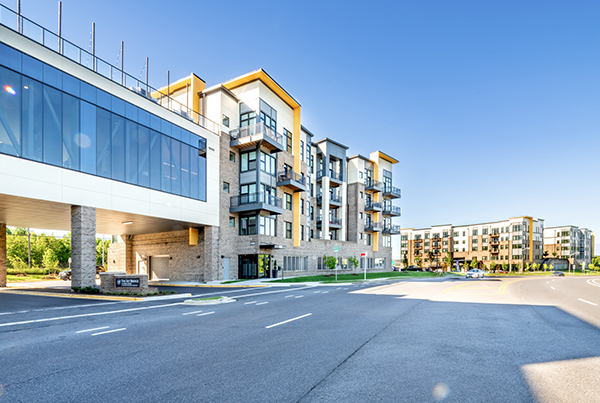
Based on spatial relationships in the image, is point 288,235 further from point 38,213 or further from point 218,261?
point 38,213

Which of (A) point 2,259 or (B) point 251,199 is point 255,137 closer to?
(B) point 251,199

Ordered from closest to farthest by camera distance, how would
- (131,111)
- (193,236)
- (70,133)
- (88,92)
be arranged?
(70,133)
(88,92)
(131,111)
(193,236)

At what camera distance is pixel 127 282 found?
1945cm

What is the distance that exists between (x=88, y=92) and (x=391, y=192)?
178ft

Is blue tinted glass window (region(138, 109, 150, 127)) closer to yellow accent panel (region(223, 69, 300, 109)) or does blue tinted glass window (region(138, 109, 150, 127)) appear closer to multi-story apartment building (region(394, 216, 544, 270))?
yellow accent panel (region(223, 69, 300, 109))

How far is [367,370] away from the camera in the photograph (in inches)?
221

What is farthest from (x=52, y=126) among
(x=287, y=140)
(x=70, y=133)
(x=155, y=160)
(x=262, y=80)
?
(x=287, y=140)

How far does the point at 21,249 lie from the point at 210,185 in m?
45.6

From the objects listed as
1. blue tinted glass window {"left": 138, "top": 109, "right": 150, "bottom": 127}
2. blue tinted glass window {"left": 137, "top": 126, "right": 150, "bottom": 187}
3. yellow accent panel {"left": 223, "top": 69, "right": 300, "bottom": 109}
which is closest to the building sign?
blue tinted glass window {"left": 137, "top": 126, "right": 150, "bottom": 187}

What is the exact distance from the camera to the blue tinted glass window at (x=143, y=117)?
25530mm

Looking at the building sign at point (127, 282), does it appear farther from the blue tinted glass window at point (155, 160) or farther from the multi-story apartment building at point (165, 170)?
the blue tinted glass window at point (155, 160)

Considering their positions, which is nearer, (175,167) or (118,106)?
(118,106)

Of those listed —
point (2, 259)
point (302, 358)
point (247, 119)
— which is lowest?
point (2, 259)

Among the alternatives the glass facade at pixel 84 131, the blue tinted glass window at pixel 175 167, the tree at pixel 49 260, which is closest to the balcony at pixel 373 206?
the glass facade at pixel 84 131
